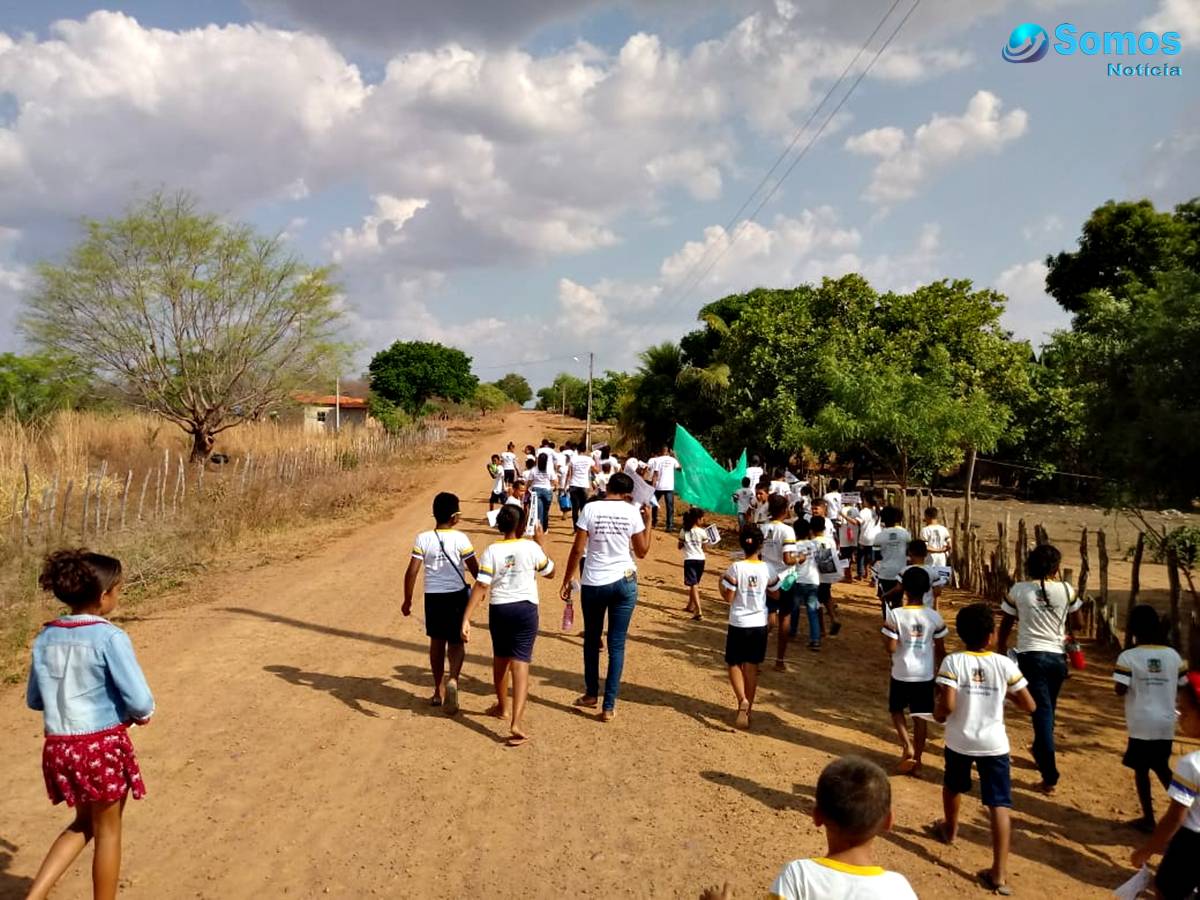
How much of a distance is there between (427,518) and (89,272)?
36.7ft

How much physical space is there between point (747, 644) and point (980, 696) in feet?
6.81

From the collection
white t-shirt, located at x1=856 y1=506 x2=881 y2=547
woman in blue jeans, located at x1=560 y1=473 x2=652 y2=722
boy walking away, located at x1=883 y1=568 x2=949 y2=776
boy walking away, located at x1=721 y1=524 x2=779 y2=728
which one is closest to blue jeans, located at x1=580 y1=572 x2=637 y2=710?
woman in blue jeans, located at x1=560 y1=473 x2=652 y2=722

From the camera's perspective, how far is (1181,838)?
127 inches

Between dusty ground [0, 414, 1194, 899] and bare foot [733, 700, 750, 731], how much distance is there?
0.14 meters

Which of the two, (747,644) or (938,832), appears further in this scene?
(747,644)

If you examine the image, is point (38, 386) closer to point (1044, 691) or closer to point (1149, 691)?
point (1044, 691)

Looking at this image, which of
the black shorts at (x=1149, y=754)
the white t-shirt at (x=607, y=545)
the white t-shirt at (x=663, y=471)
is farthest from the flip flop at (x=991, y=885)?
the white t-shirt at (x=663, y=471)

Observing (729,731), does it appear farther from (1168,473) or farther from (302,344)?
(302,344)

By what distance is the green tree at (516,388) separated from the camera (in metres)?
121

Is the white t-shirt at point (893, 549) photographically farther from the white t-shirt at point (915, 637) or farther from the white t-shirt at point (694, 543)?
the white t-shirt at point (915, 637)

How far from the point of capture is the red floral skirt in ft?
11.1

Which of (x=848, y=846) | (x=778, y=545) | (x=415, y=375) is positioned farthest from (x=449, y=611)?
(x=415, y=375)

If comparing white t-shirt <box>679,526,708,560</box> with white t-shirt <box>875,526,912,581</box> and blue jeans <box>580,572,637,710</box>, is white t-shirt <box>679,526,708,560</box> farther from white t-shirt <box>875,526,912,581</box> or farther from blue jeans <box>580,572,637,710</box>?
blue jeans <box>580,572,637,710</box>

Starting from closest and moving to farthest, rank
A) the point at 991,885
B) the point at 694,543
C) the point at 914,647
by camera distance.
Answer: the point at 991,885 < the point at 914,647 < the point at 694,543
